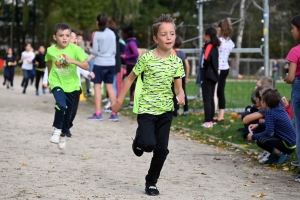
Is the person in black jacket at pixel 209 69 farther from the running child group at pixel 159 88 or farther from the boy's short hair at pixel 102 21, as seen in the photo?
the boy's short hair at pixel 102 21

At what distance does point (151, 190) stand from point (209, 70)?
6.96 m

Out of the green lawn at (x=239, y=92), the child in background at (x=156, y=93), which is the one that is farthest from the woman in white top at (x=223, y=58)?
the child in background at (x=156, y=93)

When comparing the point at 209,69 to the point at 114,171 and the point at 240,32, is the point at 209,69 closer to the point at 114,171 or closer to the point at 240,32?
the point at 240,32

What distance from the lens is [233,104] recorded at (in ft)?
59.9

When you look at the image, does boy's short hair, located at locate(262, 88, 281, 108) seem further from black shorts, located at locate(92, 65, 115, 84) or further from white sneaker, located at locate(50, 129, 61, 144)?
black shorts, located at locate(92, 65, 115, 84)

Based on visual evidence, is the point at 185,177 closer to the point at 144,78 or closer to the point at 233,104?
the point at 144,78

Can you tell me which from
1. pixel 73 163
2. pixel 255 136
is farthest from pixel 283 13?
pixel 73 163

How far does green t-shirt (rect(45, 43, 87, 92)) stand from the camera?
435 inches

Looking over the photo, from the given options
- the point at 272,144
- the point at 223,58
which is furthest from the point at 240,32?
the point at 272,144

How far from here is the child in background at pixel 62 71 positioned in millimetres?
10906

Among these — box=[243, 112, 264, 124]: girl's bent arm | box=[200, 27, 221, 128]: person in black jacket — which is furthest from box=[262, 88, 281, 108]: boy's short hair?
box=[200, 27, 221, 128]: person in black jacket

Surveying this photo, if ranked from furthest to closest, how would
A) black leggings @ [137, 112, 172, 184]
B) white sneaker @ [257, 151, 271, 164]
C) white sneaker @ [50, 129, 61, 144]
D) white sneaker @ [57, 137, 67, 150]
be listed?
white sneaker @ [57, 137, 67, 150] < white sneaker @ [50, 129, 61, 144] < white sneaker @ [257, 151, 271, 164] < black leggings @ [137, 112, 172, 184]

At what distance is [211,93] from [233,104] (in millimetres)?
3785

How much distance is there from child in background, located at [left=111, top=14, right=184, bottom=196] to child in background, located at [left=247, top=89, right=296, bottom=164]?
227 cm
